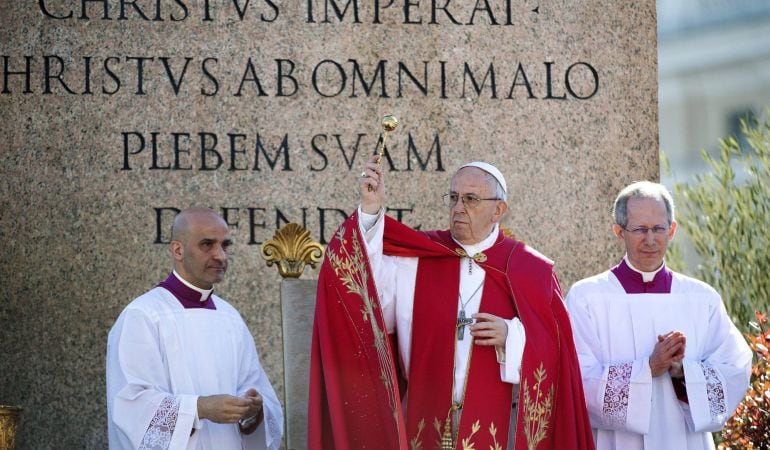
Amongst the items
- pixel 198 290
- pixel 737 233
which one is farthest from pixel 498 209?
pixel 737 233

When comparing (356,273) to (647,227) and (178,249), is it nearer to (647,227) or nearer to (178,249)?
(178,249)

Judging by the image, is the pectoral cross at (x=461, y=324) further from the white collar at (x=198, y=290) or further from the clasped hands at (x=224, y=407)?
the white collar at (x=198, y=290)

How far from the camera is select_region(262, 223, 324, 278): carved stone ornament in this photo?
7531 millimetres

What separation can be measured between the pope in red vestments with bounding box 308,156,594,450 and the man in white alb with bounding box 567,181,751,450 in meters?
0.39

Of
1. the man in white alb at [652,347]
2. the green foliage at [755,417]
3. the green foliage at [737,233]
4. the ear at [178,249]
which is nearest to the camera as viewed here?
the man in white alb at [652,347]

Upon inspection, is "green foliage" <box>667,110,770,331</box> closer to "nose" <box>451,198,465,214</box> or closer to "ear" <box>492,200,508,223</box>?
"ear" <box>492,200,508,223</box>

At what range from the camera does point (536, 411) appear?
697 cm

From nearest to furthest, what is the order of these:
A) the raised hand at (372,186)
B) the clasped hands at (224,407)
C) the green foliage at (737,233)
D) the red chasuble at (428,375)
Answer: the raised hand at (372,186)
the red chasuble at (428,375)
the clasped hands at (224,407)
the green foliage at (737,233)

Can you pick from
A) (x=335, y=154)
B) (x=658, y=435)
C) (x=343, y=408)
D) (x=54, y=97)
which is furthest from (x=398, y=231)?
(x=54, y=97)

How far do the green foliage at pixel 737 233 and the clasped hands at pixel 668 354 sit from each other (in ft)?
13.9

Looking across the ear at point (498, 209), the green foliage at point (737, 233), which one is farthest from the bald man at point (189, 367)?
the green foliage at point (737, 233)

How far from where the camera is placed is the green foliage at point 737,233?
457 inches

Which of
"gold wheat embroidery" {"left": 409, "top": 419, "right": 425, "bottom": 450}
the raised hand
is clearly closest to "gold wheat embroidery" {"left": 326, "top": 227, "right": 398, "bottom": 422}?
the raised hand

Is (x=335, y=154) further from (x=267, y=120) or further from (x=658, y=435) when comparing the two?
(x=658, y=435)
